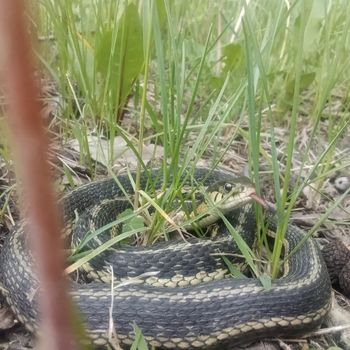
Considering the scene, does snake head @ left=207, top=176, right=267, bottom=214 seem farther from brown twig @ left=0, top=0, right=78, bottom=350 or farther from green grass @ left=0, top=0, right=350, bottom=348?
brown twig @ left=0, top=0, right=78, bottom=350

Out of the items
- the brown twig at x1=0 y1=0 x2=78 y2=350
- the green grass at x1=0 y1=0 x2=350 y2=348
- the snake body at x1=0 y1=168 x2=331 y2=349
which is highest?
the brown twig at x1=0 y1=0 x2=78 y2=350

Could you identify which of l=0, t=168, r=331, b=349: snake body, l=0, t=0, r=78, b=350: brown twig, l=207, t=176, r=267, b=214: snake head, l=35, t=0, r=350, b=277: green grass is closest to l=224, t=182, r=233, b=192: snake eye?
l=207, t=176, r=267, b=214: snake head

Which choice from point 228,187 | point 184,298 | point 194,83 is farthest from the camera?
point 194,83

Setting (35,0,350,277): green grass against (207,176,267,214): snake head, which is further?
(207,176,267,214): snake head

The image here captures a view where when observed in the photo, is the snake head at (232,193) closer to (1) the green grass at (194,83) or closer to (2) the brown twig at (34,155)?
(1) the green grass at (194,83)

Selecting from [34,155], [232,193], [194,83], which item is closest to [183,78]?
[232,193]

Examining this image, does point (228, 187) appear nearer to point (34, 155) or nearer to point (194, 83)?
point (194, 83)

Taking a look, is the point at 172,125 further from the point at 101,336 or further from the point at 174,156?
the point at 101,336
